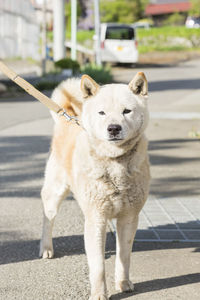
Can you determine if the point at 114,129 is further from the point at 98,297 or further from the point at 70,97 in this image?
the point at 70,97

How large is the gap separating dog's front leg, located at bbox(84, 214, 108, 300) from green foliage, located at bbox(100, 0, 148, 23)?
56413mm

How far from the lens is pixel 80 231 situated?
518 cm

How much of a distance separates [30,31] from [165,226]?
19297 millimetres

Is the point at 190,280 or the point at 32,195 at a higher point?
the point at 190,280

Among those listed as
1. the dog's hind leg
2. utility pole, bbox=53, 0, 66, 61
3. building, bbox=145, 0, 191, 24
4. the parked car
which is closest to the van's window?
utility pole, bbox=53, 0, 66, 61

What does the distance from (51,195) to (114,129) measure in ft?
3.99

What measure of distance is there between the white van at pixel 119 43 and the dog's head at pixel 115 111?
26.7 m

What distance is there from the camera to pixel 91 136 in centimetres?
364

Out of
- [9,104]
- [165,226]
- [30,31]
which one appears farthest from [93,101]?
[30,31]

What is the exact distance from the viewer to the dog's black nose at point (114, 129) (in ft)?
11.2

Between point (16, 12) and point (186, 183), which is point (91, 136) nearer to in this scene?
point (186, 183)

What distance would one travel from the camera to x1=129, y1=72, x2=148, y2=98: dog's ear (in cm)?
361

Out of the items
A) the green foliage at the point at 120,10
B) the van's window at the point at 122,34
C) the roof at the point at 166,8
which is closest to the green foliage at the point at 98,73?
the van's window at the point at 122,34

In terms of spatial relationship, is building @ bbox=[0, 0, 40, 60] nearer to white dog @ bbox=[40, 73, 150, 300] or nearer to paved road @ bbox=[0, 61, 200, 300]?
paved road @ bbox=[0, 61, 200, 300]
